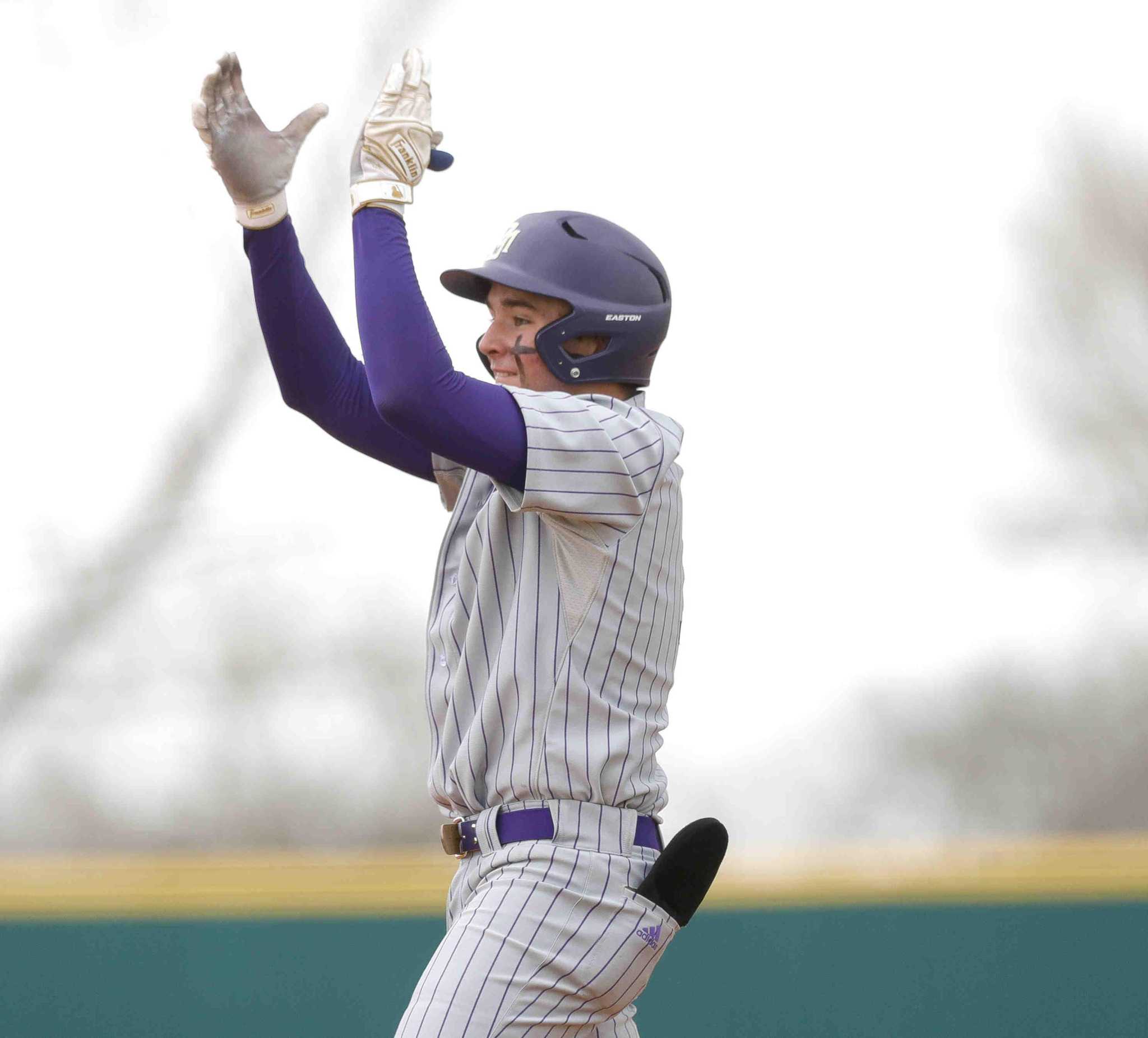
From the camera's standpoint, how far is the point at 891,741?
23.1ft

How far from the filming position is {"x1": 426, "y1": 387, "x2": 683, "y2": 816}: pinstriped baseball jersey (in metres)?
2.11

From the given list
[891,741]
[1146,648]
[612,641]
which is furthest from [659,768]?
[1146,648]

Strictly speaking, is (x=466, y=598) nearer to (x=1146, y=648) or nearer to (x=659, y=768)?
(x=659, y=768)

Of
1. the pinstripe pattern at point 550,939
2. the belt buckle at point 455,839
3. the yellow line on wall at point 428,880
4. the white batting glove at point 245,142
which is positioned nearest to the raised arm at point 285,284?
the white batting glove at point 245,142

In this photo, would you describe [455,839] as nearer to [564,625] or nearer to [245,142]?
[564,625]

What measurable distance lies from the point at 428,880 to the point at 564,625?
1774mm

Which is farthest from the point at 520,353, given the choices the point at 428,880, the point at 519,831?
the point at 428,880

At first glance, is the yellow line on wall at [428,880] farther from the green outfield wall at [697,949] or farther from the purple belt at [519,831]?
the purple belt at [519,831]

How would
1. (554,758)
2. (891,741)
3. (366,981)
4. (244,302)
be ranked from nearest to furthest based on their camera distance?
(554,758), (366,981), (891,741), (244,302)

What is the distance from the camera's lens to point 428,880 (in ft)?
12.3

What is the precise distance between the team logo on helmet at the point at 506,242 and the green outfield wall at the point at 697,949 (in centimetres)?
181

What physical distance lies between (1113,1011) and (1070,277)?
462 cm

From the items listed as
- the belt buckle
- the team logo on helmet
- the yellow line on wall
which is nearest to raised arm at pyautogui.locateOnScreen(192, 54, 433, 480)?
the team logo on helmet

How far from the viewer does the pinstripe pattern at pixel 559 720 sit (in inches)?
80.4
